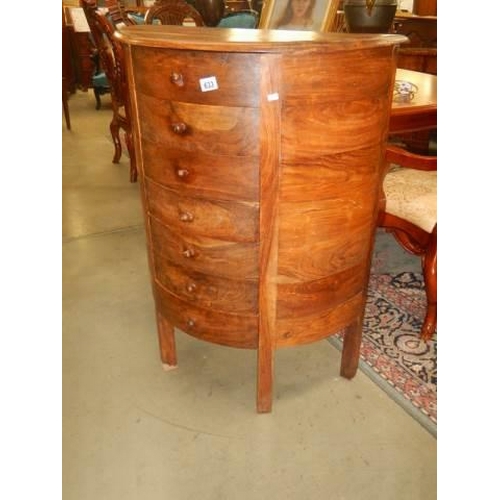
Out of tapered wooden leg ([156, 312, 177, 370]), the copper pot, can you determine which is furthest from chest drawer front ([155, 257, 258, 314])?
the copper pot

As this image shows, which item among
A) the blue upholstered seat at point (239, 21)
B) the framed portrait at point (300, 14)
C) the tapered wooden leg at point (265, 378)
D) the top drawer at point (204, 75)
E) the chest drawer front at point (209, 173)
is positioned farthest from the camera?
the blue upholstered seat at point (239, 21)

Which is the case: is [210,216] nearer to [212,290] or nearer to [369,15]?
[212,290]

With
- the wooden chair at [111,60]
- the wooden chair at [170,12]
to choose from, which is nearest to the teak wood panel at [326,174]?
the wooden chair at [111,60]

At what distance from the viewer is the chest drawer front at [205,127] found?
3.78 ft

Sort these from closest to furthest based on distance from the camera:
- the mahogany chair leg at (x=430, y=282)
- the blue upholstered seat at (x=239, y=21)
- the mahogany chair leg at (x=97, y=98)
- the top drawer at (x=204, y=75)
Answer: the top drawer at (x=204, y=75) < the mahogany chair leg at (x=430, y=282) < the blue upholstered seat at (x=239, y=21) < the mahogany chair leg at (x=97, y=98)

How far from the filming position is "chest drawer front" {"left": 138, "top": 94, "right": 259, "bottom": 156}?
115 cm

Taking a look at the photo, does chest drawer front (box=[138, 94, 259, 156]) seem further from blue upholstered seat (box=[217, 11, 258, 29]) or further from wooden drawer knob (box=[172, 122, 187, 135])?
blue upholstered seat (box=[217, 11, 258, 29])

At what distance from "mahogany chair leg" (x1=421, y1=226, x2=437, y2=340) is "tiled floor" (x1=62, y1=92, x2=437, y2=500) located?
34 cm

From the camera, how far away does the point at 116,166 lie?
3918mm

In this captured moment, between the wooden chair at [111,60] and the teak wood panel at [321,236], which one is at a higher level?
the wooden chair at [111,60]

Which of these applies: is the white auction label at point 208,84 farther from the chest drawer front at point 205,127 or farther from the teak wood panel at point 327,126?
the teak wood panel at point 327,126
